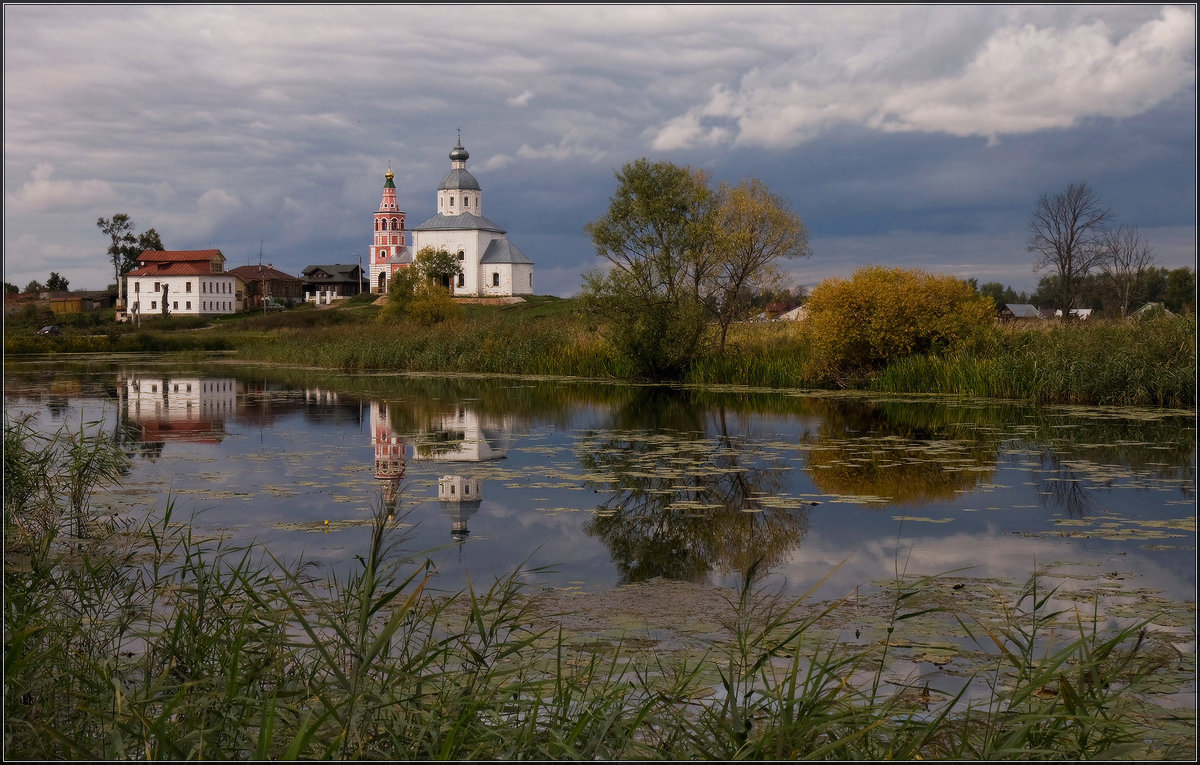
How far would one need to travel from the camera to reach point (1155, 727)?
4.03 meters

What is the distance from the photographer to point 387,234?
98875 mm

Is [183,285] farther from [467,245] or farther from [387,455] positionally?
[387,455]

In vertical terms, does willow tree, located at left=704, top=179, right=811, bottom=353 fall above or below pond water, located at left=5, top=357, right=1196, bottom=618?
above

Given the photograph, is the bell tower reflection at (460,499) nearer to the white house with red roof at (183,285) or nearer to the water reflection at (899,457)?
the water reflection at (899,457)

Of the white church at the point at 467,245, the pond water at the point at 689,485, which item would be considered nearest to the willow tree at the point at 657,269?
the pond water at the point at 689,485

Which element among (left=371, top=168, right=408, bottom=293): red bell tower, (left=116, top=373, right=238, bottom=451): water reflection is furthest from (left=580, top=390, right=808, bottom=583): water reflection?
(left=371, top=168, right=408, bottom=293): red bell tower

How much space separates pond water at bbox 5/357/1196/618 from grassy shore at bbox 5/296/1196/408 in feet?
4.49

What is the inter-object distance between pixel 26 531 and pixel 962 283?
19.8m

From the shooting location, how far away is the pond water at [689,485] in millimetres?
7234

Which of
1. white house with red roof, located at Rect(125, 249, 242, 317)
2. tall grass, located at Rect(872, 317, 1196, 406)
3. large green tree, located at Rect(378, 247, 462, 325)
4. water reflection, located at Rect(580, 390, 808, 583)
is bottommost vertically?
water reflection, located at Rect(580, 390, 808, 583)

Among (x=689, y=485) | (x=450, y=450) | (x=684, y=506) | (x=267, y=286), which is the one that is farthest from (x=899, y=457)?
(x=267, y=286)

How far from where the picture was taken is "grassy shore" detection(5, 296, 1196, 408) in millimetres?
18078

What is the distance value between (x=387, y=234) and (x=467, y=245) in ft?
55.3

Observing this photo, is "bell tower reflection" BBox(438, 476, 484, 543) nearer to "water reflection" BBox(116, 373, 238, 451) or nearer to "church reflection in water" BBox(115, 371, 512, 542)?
"church reflection in water" BBox(115, 371, 512, 542)
